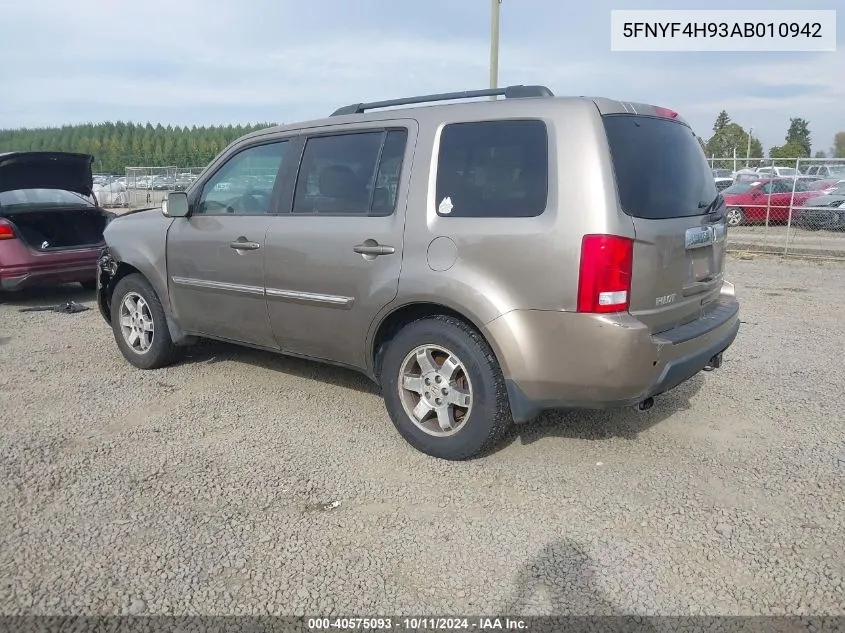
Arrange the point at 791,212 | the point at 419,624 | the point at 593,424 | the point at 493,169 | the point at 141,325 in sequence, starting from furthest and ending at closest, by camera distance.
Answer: the point at 791,212 < the point at 141,325 < the point at 593,424 < the point at 493,169 < the point at 419,624

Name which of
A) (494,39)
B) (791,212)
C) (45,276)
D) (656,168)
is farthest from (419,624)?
(791,212)

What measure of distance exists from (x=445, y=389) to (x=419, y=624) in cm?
143

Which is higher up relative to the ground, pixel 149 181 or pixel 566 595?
pixel 149 181

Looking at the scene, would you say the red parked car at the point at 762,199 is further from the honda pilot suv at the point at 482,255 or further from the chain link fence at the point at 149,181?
the chain link fence at the point at 149,181

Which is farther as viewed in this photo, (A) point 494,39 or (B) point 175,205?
(A) point 494,39

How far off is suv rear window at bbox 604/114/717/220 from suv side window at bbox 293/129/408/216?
122 centimetres

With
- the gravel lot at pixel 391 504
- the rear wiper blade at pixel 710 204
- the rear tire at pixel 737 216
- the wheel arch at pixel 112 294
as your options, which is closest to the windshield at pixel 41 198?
the wheel arch at pixel 112 294

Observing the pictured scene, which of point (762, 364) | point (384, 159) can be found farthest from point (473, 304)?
point (762, 364)

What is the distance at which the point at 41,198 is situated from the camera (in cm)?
836

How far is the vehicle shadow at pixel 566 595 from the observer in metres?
2.39

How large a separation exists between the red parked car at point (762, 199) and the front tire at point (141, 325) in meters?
15.5

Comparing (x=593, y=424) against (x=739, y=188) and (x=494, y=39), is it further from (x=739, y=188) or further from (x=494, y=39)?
(x=739, y=188)

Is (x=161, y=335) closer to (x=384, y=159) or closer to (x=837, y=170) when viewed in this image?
(x=384, y=159)

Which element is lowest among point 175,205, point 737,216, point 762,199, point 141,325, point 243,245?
point 141,325
